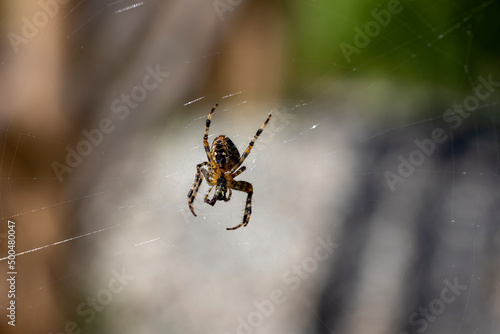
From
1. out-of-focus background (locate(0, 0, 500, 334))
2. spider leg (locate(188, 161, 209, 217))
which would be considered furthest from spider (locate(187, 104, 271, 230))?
out-of-focus background (locate(0, 0, 500, 334))

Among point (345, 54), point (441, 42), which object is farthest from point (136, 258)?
point (441, 42)

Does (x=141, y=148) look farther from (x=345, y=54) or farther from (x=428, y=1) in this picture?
(x=428, y=1)

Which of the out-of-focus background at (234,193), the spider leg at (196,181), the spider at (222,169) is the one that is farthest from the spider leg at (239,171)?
the out-of-focus background at (234,193)

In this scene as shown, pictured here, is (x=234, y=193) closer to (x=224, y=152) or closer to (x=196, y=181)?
(x=196, y=181)

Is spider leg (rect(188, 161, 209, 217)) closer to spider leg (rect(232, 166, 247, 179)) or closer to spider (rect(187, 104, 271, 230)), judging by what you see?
spider (rect(187, 104, 271, 230))

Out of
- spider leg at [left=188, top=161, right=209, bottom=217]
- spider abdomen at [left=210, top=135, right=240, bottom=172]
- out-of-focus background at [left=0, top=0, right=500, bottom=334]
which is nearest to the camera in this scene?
spider abdomen at [left=210, top=135, right=240, bottom=172]
